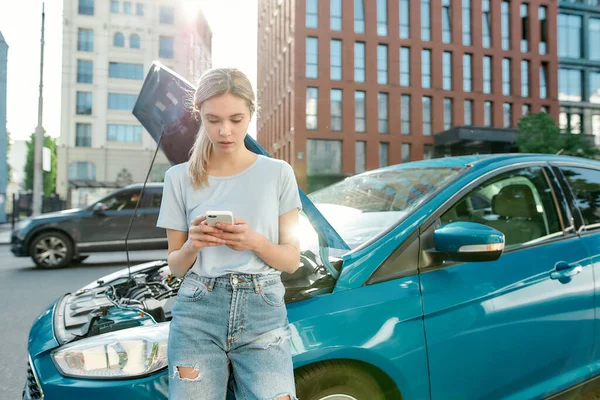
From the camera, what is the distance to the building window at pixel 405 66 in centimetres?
3400

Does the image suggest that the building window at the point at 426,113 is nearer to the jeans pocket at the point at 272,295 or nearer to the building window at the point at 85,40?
the building window at the point at 85,40

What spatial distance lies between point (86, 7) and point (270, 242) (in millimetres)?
42442

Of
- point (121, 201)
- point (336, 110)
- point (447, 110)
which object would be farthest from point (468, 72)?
point (121, 201)

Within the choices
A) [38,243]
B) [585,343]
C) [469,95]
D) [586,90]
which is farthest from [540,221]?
[586,90]

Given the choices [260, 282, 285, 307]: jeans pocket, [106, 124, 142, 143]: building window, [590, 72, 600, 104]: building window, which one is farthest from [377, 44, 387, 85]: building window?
[260, 282, 285, 307]: jeans pocket

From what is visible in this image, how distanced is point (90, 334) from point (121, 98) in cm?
3928

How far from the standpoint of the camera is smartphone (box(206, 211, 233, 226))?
1215mm

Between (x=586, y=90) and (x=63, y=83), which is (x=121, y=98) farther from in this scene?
(x=586, y=90)

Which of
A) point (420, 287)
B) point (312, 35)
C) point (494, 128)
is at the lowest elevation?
point (420, 287)

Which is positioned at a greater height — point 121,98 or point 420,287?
point 121,98

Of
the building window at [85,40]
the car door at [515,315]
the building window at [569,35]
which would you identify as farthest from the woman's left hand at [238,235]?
the building window at [569,35]

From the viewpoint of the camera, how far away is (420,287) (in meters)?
1.96

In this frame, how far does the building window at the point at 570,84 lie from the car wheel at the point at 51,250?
39.0 metres

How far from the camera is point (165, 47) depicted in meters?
38.6
